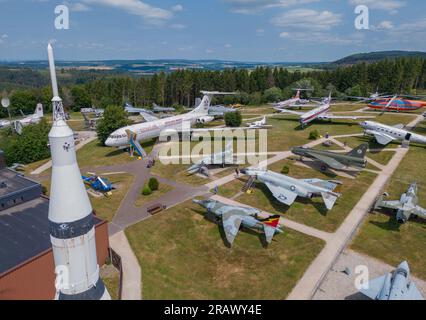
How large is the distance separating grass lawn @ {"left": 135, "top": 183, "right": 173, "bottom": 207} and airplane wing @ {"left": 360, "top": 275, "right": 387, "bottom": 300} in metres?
24.4

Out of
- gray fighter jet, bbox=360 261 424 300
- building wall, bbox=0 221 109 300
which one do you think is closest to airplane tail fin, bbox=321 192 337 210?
gray fighter jet, bbox=360 261 424 300

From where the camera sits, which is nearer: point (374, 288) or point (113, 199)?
point (374, 288)

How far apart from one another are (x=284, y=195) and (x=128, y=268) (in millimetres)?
18353

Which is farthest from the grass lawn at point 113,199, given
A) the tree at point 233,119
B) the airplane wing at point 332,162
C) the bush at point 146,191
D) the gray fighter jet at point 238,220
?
the tree at point 233,119

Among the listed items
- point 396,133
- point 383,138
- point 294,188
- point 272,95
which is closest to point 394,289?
point 294,188

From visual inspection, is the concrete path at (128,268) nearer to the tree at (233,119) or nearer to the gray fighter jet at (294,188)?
the gray fighter jet at (294,188)

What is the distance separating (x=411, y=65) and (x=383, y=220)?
104 m

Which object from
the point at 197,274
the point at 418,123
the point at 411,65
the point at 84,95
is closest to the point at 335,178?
the point at 197,274

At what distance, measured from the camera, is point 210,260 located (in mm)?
25141

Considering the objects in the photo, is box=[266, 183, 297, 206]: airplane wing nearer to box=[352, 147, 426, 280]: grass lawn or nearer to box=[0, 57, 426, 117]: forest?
box=[352, 147, 426, 280]: grass lawn

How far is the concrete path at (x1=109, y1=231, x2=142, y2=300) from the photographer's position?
2136 cm

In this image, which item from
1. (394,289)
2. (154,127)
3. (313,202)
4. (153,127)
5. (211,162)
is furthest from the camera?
(154,127)

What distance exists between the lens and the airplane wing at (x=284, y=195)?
3178 centimetres

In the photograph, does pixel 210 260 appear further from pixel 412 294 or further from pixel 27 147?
pixel 27 147
